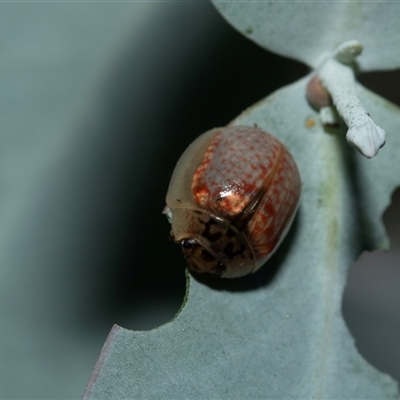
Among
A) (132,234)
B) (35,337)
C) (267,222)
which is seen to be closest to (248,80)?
(132,234)

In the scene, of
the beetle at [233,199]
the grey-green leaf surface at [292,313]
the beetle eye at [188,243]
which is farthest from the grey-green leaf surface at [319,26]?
the beetle eye at [188,243]

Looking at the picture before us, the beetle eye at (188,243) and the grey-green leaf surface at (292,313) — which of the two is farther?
the beetle eye at (188,243)

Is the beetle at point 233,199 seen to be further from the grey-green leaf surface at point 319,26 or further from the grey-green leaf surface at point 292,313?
the grey-green leaf surface at point 319,26

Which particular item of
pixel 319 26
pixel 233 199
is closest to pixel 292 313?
pixel 233 199

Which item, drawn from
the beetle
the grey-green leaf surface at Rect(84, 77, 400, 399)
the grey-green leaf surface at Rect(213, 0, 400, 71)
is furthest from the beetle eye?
the grey-green leaf surface at Rect(213, 0, 400, 71)

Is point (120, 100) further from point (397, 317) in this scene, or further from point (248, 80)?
point (397, 317)

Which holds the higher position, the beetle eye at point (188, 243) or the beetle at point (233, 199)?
the beetle at point (233, 199)

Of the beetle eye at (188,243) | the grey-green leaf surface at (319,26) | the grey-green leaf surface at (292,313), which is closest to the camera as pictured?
the grey-green leaf surface at (292,313)
